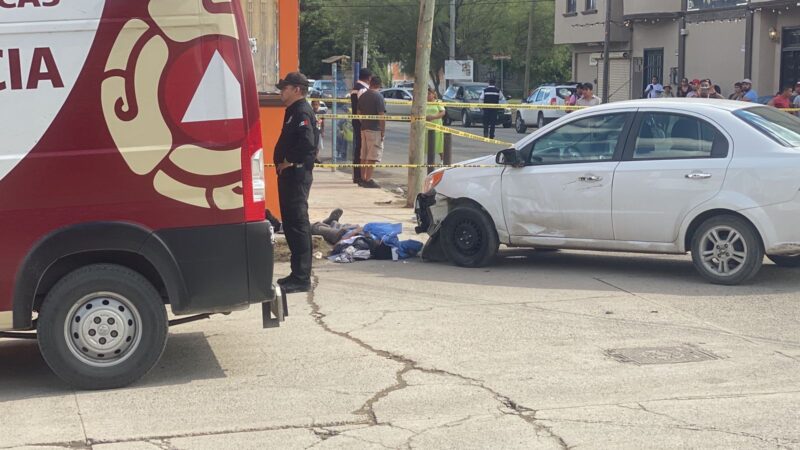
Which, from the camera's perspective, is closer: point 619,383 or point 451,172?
point 619,383

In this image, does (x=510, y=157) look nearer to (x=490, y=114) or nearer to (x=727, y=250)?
(x=727, y=250)

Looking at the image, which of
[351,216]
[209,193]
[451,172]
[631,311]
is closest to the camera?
[209,193]

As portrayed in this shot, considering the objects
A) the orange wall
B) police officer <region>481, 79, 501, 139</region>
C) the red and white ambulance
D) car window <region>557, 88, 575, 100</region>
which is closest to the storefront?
the orange wall

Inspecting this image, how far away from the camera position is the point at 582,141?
10.4 metres

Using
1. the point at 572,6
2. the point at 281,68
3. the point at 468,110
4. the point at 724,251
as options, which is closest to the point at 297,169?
the point at 724,251

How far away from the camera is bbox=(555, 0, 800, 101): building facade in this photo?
33.1m

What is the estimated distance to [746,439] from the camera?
A: 5.58m

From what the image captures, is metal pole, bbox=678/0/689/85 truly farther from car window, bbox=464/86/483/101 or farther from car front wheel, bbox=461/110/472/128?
car front wheel, bbox=461/110/472/128

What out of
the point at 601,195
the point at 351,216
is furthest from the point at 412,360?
the point at 351,216

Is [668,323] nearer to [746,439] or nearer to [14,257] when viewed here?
[746,439]

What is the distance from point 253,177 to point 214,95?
22.7 inches

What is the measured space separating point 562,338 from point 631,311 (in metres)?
1.14

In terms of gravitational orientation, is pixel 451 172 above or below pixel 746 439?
above

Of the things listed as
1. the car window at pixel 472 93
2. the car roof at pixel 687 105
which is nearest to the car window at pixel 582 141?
the car roof at pixel 687 105
